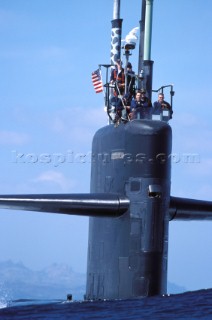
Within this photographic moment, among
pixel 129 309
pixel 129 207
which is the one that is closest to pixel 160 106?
pixel 129 207

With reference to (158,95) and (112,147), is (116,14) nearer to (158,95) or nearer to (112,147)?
(158,95)

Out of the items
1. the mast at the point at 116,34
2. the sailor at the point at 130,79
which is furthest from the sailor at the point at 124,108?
the mast at the point at 116,34

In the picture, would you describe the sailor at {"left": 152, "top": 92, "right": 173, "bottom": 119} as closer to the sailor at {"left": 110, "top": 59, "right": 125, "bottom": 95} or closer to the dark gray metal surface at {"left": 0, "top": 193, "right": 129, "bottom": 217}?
the sailor at {"left": 110, "top": 59, "right": 125, "bottom": 95}

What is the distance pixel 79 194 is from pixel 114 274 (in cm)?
158

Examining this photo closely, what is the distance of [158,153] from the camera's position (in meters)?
15.8

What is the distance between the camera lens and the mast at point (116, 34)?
19516 millimetres

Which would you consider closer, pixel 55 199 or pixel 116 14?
pixel 55 199

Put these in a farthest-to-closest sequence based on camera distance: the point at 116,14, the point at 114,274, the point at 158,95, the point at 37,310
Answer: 1. the point at 116,14
2. the point at 158,95
3. the point at 114,274
4. the point at 37,310

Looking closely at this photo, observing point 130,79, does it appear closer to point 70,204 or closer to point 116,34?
point 116,34

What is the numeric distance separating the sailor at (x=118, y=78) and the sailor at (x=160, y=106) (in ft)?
2.53

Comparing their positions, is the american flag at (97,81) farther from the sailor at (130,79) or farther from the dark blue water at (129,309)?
the dark blue water at (129,309)

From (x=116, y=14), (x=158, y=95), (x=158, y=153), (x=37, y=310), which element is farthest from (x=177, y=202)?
(x=116, y=14)

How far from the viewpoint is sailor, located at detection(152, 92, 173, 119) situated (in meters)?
16.5

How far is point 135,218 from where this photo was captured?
50.6 ft
